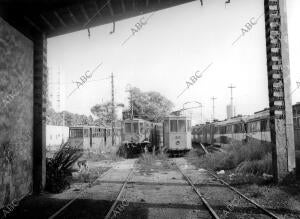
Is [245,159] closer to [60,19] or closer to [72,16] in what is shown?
[72,16]

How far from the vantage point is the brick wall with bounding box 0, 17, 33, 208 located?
7219 millimetres

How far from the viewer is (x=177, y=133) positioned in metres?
21.5

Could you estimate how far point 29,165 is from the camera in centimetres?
877

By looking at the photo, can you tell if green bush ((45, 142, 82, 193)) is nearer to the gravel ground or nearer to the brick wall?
the brick wall

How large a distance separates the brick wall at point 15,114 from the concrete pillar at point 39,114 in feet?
0.64

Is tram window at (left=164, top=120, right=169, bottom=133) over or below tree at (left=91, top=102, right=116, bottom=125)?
below

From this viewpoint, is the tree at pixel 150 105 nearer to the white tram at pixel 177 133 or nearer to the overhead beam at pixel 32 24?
the white tram at pixel 177 133

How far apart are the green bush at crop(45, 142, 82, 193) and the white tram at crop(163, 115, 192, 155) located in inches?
438

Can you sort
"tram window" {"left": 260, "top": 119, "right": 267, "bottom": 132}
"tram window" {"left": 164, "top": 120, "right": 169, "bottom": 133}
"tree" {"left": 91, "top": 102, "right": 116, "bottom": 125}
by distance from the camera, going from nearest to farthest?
1. "tram window" {"left": 260, "top": 119, "right": 267, "bottom": 132}
2. "tram window" {"left": 164, "top": 120, "right": 169, "bottom": 133}
3. "tree" {"left": 91, "top": 102, "right": 116, "bottom": 125}

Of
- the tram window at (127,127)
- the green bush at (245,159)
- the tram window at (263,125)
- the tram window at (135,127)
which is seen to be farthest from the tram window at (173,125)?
the tram window at (263,125)

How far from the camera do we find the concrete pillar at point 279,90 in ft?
29.7

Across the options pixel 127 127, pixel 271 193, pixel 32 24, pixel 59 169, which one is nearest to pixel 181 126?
pixel 127 127

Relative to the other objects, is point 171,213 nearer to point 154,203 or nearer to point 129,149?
point 154,203

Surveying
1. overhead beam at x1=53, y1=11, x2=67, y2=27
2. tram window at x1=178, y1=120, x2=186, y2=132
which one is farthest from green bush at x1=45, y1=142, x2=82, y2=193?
tram window at x1=178, y1=120, x2=186, y2=132
